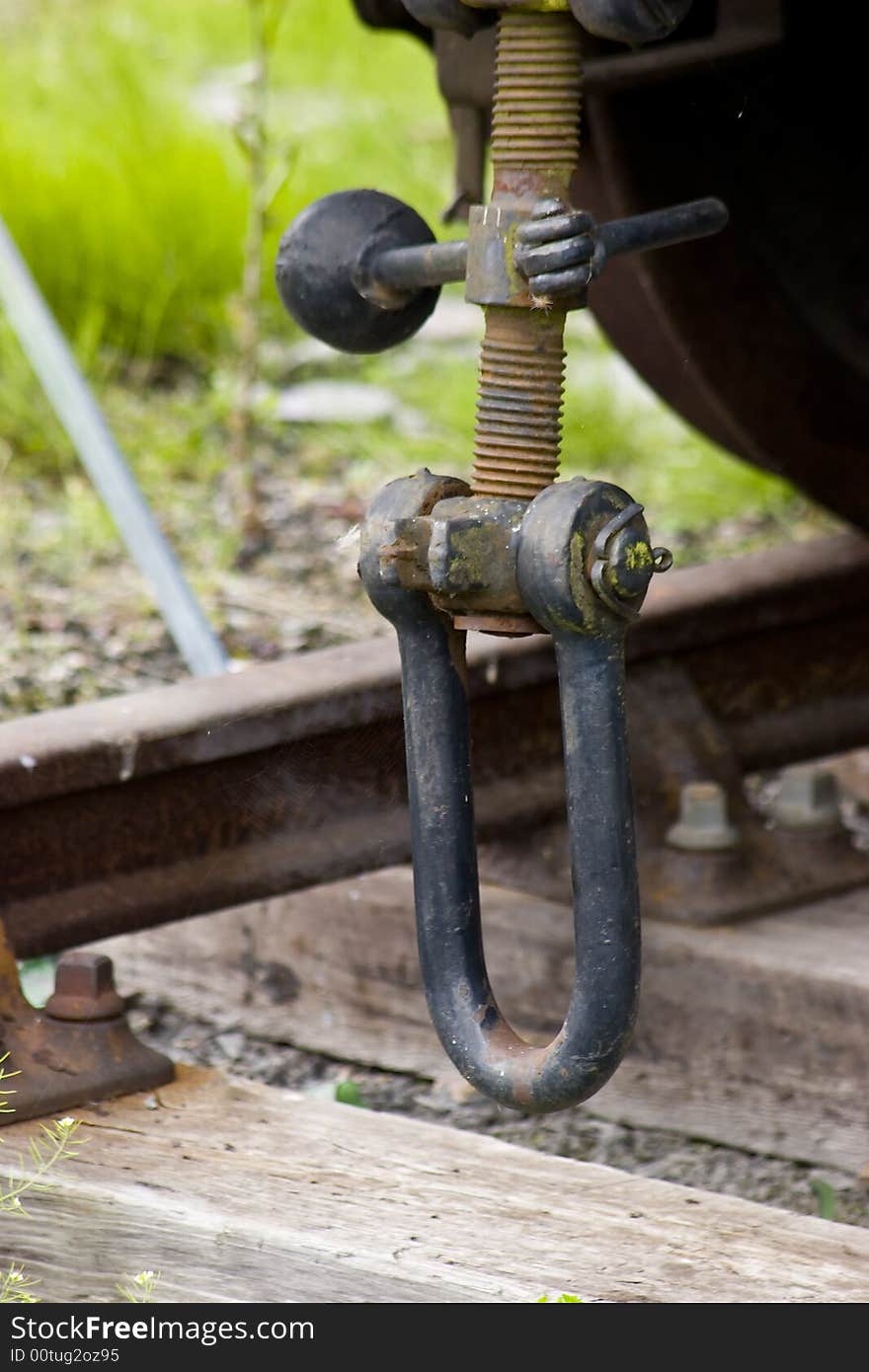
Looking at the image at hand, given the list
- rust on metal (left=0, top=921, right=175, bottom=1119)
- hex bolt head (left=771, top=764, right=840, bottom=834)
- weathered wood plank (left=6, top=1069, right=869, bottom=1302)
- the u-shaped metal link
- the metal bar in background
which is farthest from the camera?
the metal bar in background

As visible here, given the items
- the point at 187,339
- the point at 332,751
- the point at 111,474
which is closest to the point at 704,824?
the point at 332,751

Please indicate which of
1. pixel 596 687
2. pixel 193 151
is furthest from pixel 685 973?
pixel 193 151

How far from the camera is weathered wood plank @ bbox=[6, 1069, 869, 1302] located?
1444 millimetres

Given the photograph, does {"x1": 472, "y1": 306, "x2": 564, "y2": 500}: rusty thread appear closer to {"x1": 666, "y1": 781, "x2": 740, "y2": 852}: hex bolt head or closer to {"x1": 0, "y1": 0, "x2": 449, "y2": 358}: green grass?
{"x1": 666, "y1": 781, "x2": 740, "y2": 852}: hex bolt head

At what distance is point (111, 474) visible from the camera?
10.5ft

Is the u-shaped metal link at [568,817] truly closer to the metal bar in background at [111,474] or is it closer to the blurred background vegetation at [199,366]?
the metal bar in background at [111,474]

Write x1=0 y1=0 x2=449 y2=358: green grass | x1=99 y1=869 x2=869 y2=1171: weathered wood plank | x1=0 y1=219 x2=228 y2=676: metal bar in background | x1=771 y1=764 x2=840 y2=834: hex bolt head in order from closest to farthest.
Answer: x1=99 y1=869 x2=869 y2=1171: weathered wood plank < x1=771 y1=764 x2=840 y2=834: hex bolt head < x1=0 y1=219 x2=228 y2=676: metal bar in background < x1=0 y1=0 x2=449 y2=358: green grass

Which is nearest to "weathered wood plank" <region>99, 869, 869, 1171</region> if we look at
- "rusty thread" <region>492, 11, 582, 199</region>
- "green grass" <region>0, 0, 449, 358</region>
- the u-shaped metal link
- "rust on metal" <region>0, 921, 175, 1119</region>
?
"rust on metal" <region>0, 921, 175, 1119</region>

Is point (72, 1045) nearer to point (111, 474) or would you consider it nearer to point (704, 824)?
point (704, 824)

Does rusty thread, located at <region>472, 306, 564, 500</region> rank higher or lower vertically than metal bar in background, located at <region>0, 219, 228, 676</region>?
higher

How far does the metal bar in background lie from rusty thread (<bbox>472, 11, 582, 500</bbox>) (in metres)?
1.47

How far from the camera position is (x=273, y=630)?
11.4 ft

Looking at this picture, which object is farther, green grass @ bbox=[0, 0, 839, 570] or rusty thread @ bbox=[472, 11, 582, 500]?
green grass @ bbox=[0, 0, 839, 570]

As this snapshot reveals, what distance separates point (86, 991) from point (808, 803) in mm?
1083
